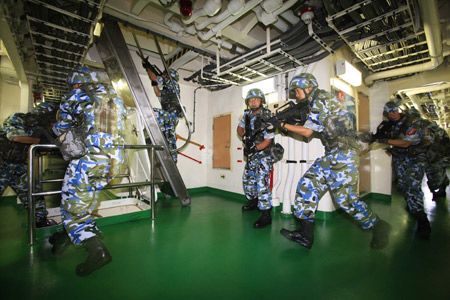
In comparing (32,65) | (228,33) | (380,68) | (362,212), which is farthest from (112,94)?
(380,68)

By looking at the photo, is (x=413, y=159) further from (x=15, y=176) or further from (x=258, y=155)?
(x=15, y=176)

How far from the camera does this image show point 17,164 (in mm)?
2744

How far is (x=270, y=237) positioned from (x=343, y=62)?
3050mm

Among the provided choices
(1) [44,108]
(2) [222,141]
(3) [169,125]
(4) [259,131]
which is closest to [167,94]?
(3) [169,125]

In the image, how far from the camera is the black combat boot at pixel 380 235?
2.18 meters

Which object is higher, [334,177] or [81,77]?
[81,77]

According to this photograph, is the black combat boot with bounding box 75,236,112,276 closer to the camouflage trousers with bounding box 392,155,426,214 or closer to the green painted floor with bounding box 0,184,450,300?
the green painted floor with bounding box 0,184,450,300

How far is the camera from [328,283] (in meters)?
1.62

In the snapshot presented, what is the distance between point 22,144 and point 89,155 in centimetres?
174

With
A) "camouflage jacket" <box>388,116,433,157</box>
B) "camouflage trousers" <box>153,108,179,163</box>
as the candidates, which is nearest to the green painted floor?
"camouflage jacket" <box>388,116,433,157</box>

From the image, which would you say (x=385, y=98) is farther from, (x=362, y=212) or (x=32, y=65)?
(x=32, y=65)

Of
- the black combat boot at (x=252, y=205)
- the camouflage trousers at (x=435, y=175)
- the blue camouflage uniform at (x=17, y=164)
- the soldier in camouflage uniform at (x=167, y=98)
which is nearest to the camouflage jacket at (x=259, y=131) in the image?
the black combat boot at (x=252, y=205)

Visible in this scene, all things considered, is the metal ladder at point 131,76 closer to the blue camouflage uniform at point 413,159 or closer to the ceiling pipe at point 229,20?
the ceiling pipe at point 229,20

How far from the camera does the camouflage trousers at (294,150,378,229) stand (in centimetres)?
214
